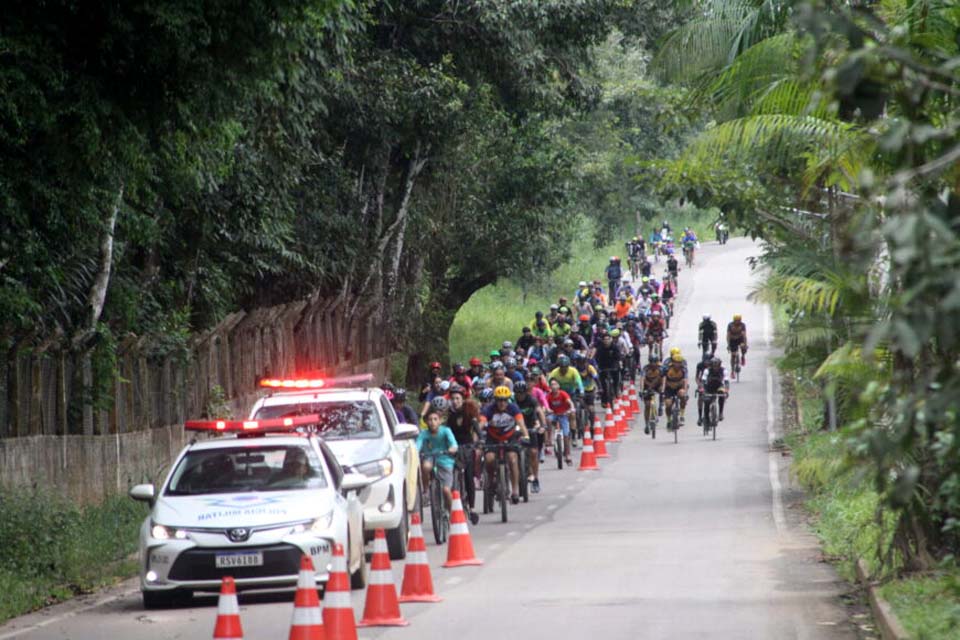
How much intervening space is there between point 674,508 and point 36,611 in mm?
10424

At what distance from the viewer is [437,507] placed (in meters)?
19.7

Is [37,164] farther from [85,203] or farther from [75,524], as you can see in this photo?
[75,524]

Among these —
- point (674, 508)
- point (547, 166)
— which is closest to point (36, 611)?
point (674, 508)

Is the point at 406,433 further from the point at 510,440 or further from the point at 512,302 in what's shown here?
the point at 512,302

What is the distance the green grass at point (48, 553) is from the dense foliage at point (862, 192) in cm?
739

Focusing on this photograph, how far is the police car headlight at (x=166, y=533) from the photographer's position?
46.0 ft

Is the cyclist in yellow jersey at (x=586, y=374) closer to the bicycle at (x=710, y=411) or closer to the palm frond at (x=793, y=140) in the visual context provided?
the bicycle at (x=710, y=411)

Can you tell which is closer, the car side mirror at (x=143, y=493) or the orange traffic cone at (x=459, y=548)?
the car side mirror at (x=143, y=493)

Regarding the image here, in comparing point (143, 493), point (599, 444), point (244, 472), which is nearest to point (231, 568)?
point (143, 493)

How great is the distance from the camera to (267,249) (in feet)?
93.6

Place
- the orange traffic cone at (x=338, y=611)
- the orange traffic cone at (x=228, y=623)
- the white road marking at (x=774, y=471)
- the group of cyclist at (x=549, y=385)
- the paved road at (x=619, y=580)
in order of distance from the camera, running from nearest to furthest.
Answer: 1. the orange traffic cone at (x=228, y=623)
2. the orange traffic cone at (x=338, y=611)
3. the paved road at (x=619, y=580)
4. the white road marking at (x=774, y=471)
5. the group of cyclist at (x=549, y=385)

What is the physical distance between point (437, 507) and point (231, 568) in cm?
604

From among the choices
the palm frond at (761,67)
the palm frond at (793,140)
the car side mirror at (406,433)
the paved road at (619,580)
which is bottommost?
the paved road at (619,580)

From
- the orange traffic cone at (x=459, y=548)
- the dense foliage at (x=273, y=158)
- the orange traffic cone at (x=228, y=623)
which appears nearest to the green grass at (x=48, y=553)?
the dense foliage at (x=273, y=158)
